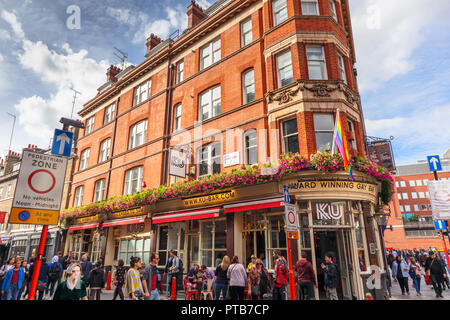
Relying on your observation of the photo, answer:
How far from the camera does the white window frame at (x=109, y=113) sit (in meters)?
25.8

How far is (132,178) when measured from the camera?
2092cm

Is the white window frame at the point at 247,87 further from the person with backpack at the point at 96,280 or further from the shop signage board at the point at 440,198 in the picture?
the person with backpack at the point at 96,280

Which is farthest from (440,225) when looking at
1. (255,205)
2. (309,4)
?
(309,4)

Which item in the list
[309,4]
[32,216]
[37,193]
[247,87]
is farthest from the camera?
[247,87]

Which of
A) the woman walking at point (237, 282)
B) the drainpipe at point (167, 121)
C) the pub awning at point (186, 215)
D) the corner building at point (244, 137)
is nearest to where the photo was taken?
the woman walking at point (237, 282)

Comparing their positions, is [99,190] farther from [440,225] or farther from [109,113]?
[440,225]

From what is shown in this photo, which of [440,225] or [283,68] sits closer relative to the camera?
[440,225]

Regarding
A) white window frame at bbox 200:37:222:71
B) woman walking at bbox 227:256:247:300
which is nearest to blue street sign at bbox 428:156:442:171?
woman walking at bbox 227:256:247:300

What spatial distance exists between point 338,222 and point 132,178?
584 inches

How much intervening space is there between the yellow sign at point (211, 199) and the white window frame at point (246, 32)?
358 inches

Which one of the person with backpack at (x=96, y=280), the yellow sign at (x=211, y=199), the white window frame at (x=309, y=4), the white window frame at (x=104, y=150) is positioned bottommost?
the person with backpack at (x=96, y=280)

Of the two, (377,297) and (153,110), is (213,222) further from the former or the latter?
(153,110)

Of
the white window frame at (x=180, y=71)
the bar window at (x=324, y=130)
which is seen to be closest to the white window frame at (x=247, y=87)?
the bar window at (x=324, y=130)

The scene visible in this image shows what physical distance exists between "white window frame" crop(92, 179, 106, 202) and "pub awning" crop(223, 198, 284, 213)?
13713mm
